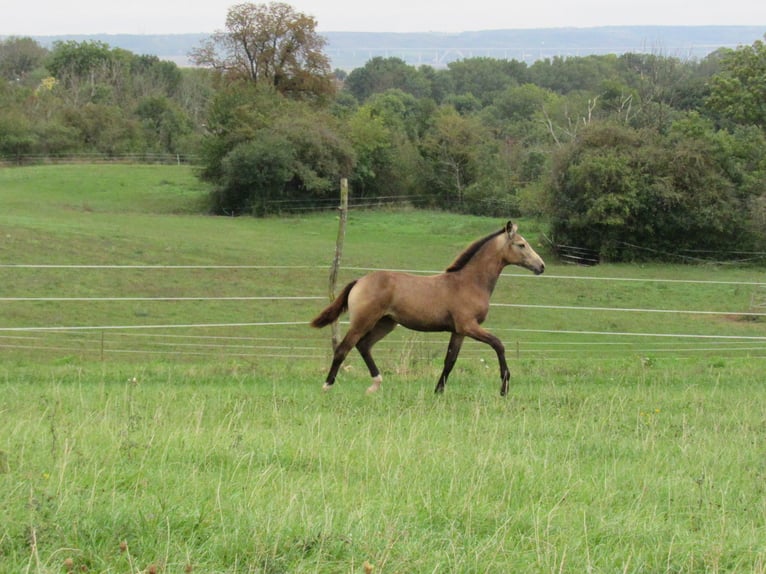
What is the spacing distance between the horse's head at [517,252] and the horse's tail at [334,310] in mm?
2033

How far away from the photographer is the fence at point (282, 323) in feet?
58.7

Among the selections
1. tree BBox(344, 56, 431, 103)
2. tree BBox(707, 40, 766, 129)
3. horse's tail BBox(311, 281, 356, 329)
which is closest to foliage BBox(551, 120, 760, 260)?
tree BBox(707, 40, 766, 129)

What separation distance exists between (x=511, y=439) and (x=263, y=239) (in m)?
37.6

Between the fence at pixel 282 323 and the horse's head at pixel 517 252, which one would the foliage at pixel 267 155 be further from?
the horse's head at pixel 517 252

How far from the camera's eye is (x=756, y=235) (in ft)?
146

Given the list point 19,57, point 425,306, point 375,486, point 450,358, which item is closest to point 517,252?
point 425,306

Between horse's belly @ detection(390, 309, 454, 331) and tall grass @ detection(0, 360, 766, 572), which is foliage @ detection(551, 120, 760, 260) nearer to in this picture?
horse's belly @ detection(390, 309, 454, 331)

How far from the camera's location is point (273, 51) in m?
70.5

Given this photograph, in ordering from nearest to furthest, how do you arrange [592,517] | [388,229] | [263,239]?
[592,517] → [263,239] → [388,229]

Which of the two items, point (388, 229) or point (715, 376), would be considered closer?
point (715, 376)

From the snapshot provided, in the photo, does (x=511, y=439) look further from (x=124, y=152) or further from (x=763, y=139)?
(x=124, y=152)

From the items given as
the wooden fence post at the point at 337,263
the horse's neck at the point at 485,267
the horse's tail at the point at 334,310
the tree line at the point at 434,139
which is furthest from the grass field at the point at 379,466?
the tree line at the point at 434,139

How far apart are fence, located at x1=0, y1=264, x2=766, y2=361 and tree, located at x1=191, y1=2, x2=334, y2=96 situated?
41.5 m

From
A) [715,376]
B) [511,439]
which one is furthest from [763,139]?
[511,439]
